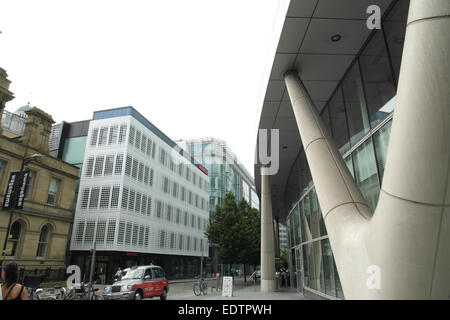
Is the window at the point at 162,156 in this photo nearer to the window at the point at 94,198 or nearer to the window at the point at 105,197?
the window at the point at 105,197

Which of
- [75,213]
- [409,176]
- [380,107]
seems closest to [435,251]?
[409,176]

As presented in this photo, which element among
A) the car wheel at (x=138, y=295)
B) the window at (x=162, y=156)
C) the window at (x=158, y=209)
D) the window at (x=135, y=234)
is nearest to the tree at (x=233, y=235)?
the window at (x=158, y=209)

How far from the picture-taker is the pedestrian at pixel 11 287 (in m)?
4.20

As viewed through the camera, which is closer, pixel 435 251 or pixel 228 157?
pixel 435 251

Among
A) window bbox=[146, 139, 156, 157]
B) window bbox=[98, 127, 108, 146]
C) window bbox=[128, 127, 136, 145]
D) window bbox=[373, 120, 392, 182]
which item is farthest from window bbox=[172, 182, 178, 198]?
window bbox=[373, 120, 392, 182]

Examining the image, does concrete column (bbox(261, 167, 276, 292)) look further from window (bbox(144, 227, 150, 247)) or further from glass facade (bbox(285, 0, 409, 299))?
window (bbox(144, 227, 150, 247))

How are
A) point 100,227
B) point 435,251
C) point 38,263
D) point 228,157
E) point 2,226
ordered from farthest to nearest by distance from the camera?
point 228,157
point 100,227
point 38,263
point 2,226
point 435,251

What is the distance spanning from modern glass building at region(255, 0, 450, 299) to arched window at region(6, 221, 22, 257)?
24.0 meters

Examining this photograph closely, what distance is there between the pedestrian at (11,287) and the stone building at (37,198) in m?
23.5

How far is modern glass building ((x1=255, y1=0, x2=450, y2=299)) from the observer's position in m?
2.87

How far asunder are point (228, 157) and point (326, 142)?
65.2 meters

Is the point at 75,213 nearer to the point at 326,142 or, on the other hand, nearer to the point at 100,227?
the point at 100,227

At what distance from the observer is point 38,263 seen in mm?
25594

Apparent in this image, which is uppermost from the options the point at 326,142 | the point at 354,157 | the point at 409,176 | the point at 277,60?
the point at 277,60
